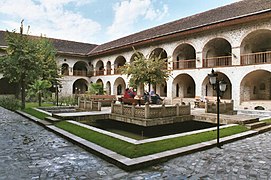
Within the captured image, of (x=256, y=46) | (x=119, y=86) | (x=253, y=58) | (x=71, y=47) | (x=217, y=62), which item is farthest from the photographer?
(x=71, y=47)

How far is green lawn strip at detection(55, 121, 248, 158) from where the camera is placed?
5.40m

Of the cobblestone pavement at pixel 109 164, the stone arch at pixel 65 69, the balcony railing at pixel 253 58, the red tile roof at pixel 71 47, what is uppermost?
the red tile roof at pixel 71 47

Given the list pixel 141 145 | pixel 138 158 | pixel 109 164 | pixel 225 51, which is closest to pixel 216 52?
pixel 225 51

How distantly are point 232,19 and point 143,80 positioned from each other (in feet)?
26.0

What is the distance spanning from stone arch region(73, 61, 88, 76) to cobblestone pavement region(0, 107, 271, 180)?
27238 mm

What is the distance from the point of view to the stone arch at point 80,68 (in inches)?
1311

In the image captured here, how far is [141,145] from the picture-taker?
5.79 metres

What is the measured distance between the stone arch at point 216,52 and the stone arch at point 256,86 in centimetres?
234

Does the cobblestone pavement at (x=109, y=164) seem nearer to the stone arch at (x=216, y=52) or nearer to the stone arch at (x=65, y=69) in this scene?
the stone arch at (x=216, y=52)

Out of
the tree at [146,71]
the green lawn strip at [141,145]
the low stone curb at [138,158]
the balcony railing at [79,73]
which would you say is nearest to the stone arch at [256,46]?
the tree at [146,71]

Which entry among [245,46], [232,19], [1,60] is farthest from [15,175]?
[245,46]

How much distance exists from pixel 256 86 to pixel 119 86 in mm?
17550

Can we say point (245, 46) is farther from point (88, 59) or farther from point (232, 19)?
point (88, 59)

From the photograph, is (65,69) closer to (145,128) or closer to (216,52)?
(216,52)
